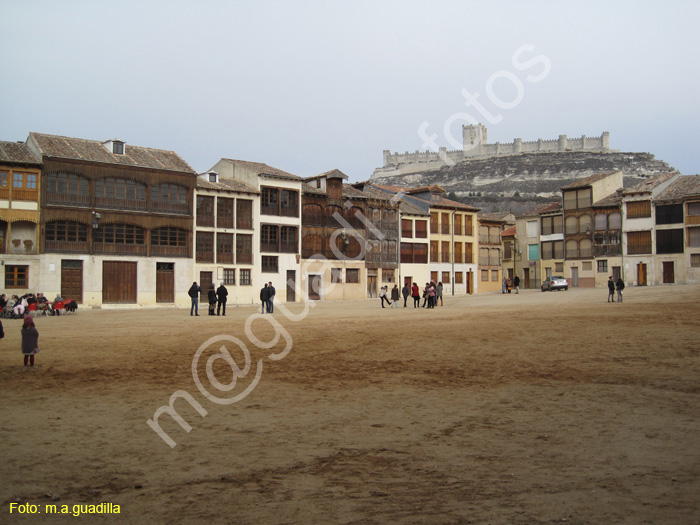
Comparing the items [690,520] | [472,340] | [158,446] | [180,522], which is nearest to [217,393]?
[158,446]

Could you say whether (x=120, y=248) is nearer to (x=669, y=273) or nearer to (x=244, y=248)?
(x=244, y=248)

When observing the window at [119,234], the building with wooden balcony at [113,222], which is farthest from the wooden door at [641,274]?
the window at [119,234]

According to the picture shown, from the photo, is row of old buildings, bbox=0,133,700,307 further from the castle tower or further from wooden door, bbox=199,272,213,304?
the castle tower

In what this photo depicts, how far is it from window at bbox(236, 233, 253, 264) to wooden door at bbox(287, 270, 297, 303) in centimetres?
414

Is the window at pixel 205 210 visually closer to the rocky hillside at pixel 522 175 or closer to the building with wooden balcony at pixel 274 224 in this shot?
the building with wooden balcony at pixel 274 224

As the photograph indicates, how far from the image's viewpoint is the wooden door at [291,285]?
5453cm

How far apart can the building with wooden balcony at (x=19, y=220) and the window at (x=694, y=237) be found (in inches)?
2117

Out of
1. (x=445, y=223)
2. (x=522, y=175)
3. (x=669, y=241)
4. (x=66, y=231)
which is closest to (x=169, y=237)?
(x=66, y=231)

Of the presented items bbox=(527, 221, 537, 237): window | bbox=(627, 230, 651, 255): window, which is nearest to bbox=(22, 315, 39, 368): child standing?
bbox=(627, 230, 651, 255): window

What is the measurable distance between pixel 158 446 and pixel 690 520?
6.30 m

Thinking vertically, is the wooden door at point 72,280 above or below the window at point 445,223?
below

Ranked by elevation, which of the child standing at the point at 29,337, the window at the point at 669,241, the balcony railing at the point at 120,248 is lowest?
A: the child standing at the point at 29,337

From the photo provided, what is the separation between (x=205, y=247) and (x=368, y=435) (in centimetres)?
4218

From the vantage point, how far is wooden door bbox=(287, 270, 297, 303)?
54.5 metres
